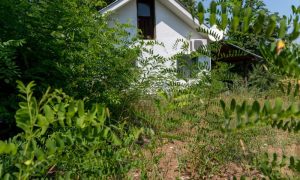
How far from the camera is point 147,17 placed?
16.5 meters

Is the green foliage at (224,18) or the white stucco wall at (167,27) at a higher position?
the white stucco wall at (167,27)

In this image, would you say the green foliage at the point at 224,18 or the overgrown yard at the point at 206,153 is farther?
the overgrown yard at the point at 206,153

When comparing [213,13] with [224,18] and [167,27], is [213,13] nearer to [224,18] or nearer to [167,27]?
[224,18]

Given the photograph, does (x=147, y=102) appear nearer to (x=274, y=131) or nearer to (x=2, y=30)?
(x=274, y=131)

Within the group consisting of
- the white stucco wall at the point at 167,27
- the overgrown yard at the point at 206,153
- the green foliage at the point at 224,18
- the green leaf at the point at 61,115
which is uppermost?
the white stucco wall at the point at 167,27

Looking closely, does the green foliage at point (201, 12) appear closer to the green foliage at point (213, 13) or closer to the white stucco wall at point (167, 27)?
the green foliage at point (213, 13)

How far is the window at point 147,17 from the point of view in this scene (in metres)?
16.4

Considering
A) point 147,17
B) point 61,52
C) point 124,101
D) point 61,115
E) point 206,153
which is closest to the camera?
point 61,115

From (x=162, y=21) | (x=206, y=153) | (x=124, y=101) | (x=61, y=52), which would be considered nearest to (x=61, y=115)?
(x=206, y=153)

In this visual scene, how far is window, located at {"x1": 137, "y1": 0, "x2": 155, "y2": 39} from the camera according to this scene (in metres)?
16.4

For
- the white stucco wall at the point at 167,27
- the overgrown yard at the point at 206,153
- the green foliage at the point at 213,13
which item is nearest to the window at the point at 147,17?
the white stucco wall at the point at 167,27

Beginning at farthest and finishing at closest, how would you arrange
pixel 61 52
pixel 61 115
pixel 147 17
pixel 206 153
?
1. pixel 147 17
2. pixel 61 52
3. pixel 206 153
4. pixel 61 115

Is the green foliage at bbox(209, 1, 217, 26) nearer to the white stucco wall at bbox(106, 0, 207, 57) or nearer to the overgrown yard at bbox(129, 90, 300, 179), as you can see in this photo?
the overgrown yard at bbox(129, 90, 300, 179)

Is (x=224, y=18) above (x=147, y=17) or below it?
below
